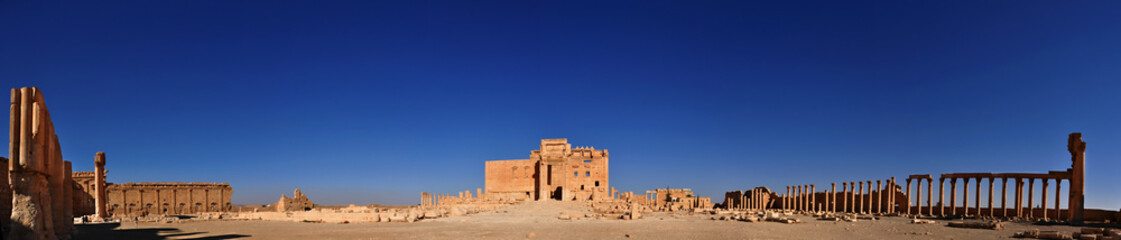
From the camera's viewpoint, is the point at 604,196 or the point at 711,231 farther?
the point at 604,196

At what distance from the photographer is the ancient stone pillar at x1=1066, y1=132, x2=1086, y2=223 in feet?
91.8

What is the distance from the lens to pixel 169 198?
54.0 metres

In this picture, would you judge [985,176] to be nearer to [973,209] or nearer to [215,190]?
[973,209]

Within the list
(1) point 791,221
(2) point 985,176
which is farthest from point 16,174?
(2) point 985,176

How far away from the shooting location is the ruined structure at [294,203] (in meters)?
48.9

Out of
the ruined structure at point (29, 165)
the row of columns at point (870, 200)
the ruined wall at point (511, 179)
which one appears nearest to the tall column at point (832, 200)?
the row of columns at point (870, 200)

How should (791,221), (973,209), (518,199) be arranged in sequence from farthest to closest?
(518,199)
(973,209)
(791,221)

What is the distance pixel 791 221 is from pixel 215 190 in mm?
51832

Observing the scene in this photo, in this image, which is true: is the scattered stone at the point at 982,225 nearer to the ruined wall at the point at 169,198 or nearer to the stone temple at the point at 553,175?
the stone temple at the point at 553,175

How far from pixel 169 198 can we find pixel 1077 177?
6700 centimetres

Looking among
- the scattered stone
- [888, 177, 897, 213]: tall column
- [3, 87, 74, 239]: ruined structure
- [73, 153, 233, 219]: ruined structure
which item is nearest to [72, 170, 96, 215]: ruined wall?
[73, 153, 233, 219]: ruined structure

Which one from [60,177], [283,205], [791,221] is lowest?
[283,205]

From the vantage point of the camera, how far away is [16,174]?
42.7 feet

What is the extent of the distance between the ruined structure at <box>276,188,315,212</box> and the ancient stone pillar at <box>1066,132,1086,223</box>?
5194 centimetres
